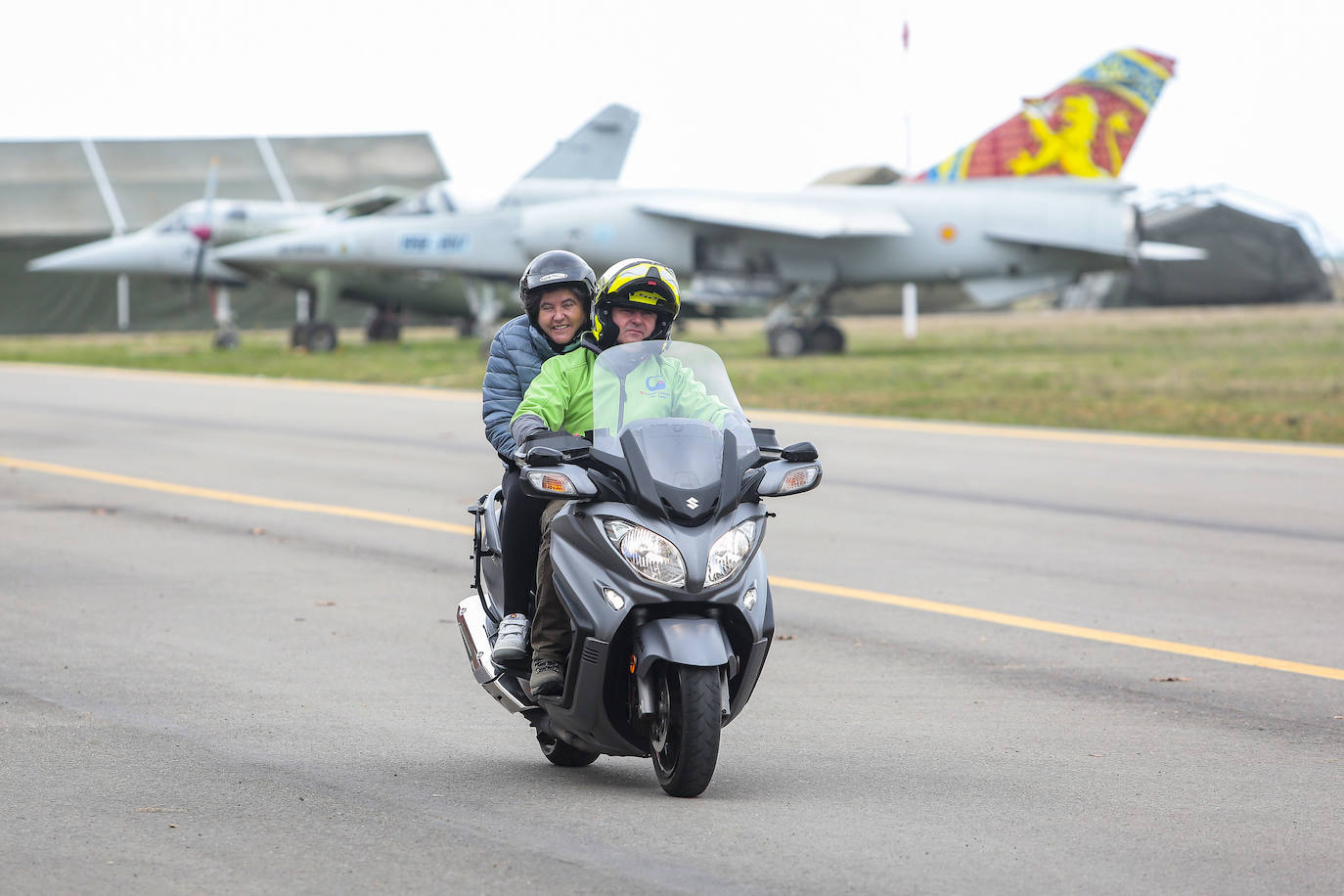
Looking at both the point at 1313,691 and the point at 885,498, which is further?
the point at 885,498

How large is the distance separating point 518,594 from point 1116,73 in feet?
101

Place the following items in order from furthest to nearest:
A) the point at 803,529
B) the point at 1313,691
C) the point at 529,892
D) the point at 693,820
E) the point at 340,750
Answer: the point at 803,529, the point at 1313,691, the point at 340,750, the point at 693,820, the point at 529,892

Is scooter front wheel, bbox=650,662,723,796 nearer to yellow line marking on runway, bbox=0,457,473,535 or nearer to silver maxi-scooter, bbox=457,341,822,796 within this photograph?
silver maxi-scooter, bbox=457,341,822,796

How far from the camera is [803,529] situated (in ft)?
39.9

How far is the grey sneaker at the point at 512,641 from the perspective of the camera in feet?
18.7

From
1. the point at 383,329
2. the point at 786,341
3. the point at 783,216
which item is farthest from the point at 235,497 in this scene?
the point at 383,329

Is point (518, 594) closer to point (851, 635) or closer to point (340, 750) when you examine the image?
point (340, 750)

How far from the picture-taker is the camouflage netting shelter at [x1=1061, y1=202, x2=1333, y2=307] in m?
55.9

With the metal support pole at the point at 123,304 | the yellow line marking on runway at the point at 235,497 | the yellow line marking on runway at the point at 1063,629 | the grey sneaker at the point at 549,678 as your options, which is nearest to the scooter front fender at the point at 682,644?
the grey sneaker at the point at 549,678

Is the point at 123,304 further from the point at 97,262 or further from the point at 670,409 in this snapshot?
the point at 670,409

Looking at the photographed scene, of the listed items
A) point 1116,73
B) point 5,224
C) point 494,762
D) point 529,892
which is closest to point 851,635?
point 494,762

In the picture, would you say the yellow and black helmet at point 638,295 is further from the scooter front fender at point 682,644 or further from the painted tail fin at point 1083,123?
the painted tail fin at point 1083,123

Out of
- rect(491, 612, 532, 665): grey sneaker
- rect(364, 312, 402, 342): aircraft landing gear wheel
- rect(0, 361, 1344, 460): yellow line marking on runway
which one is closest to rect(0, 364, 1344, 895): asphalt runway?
rect(491, 612, 532, 665): grey sneaker

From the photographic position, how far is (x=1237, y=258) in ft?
185
